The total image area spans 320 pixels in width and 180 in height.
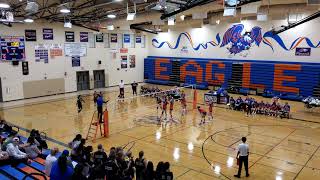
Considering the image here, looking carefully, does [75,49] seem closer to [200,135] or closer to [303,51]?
[200,135]

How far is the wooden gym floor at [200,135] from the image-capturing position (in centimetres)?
1112

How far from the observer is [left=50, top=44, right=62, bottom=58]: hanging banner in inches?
1057

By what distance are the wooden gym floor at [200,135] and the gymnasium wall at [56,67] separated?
2.36m

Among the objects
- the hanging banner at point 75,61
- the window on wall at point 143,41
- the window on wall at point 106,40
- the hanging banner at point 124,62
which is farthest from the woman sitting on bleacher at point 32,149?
the window on wall at point 143,41

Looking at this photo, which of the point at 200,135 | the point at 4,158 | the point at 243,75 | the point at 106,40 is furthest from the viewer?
the point at 106,40

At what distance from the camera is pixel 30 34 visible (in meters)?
25.3

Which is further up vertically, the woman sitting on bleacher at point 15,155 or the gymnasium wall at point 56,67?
the gymnasium wall at point 56,67

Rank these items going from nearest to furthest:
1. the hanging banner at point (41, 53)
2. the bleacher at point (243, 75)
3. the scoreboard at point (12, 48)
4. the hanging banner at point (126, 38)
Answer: the scoreboard at point (12, 48) → the bleacher at point (243, 75) → the hanging banner at point (41, 53) → the hanging banner at point (126, 38)

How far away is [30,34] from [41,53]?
6.02 ft

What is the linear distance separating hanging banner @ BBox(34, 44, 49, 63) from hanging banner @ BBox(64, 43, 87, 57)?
1.98m

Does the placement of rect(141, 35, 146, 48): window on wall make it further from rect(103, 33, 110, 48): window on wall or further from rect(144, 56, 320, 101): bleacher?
rect(103, 33, 110, 48): window on wall

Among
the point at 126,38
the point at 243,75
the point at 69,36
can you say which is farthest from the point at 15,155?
the point at 126,38

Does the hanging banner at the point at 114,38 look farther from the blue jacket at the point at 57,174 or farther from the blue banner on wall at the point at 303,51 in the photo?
the blue jacket at the point at 57,174

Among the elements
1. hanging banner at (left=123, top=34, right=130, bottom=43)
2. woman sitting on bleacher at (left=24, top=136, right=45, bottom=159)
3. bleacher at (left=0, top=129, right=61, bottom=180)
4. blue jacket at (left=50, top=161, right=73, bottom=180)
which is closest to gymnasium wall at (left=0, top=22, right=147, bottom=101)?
hanging banner at (left=123, top=34, right=130, bottom=43)
